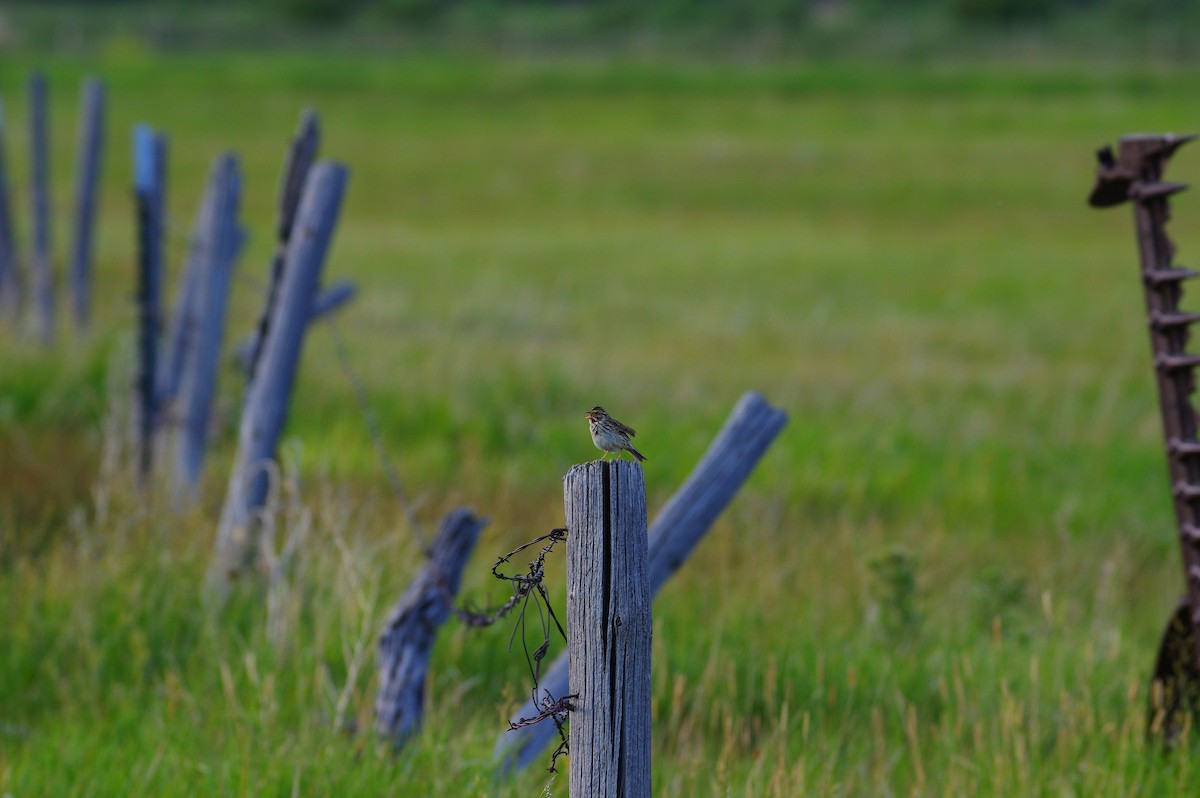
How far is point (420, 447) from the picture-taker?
777 cm

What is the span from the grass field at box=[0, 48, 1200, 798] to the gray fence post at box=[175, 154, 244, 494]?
0.23 m

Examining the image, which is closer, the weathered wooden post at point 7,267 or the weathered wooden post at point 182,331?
the weathered wooden post at point 182,331

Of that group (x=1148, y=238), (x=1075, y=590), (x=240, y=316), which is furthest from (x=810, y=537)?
(x=240, y=316)

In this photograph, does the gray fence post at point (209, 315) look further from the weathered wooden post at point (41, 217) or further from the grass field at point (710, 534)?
the weathered wooden post at point (41, 217)

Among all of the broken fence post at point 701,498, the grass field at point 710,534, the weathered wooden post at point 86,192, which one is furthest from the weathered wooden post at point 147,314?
the weathered wooden post at point 86,192

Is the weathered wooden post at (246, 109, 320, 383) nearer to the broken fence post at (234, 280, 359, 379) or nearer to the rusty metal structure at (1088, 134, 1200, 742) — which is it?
the broken fence post at (234, 280, 359, 379)

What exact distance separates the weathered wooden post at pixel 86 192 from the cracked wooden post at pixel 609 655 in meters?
8.66

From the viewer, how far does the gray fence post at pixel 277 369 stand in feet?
16.0

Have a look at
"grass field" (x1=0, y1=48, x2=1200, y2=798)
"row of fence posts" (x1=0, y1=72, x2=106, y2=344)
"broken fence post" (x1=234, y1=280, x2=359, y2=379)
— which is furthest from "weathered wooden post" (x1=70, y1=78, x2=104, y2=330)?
"broken fence post" (x1=234, y1=280, x2=359, y2=379)

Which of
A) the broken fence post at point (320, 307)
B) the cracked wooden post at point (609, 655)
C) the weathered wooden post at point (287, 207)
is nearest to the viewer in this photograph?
the cracked wooden post at point (609, 655)

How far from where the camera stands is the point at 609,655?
2283 millimetres

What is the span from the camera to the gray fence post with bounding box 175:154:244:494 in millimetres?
6023

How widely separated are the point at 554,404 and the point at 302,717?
5.38 metres

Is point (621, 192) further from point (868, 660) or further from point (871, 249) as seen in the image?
point (868, 660)
